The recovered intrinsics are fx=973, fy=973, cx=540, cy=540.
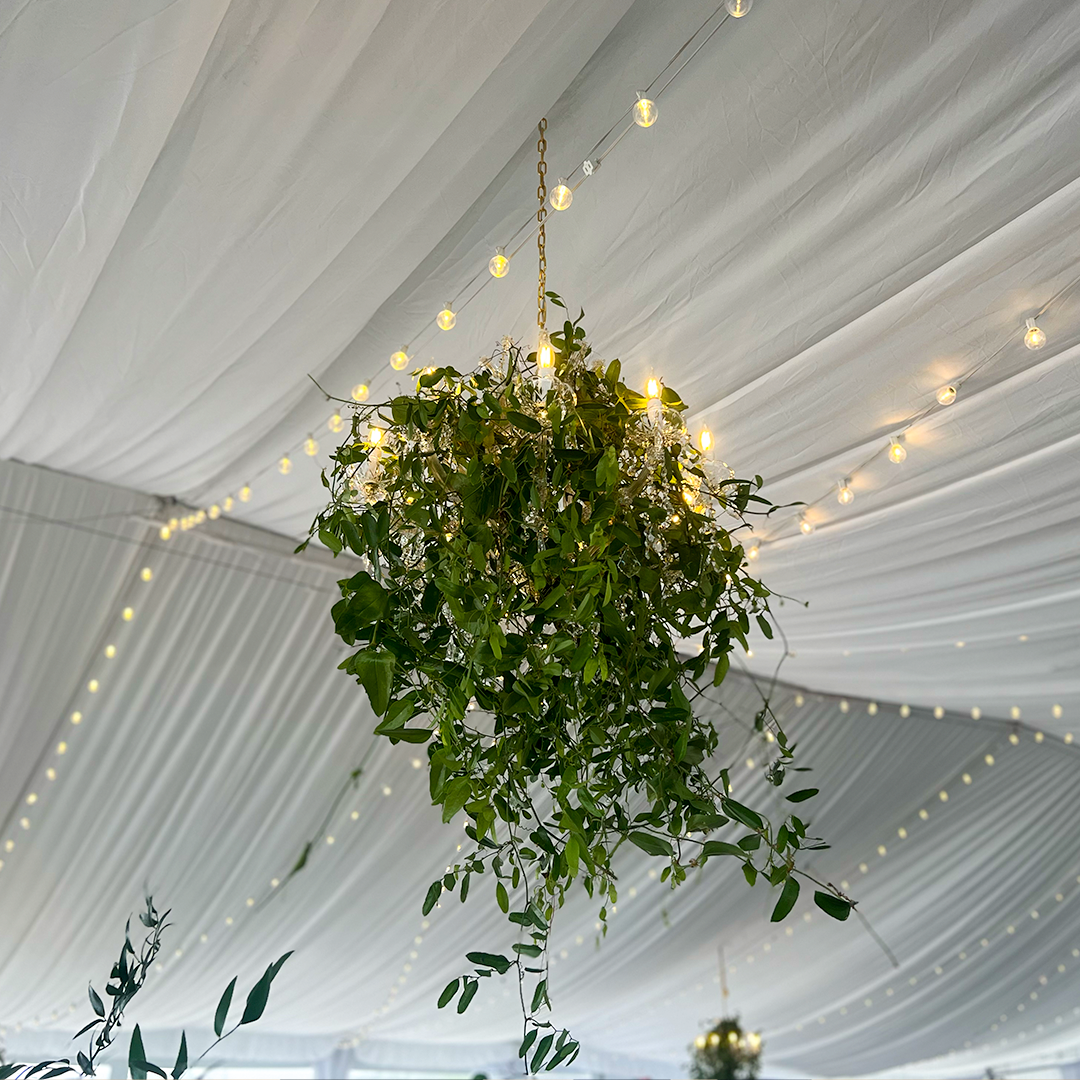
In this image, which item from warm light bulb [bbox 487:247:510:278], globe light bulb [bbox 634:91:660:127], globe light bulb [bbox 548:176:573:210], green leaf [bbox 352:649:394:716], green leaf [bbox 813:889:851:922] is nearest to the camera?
green leaf [bbox 813:889:851:922]

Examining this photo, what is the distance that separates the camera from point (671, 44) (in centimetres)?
145

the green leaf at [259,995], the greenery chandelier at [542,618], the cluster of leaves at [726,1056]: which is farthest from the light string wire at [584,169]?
the cluster of leaves at [726,1056]

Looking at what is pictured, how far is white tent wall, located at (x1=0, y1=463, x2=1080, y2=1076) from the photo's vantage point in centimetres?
354

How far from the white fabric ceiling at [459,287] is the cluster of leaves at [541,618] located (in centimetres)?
52

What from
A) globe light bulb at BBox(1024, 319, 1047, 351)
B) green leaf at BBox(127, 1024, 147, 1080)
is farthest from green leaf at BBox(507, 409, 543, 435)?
globe light bulb at BBox(1024, 319, 1047, 351)

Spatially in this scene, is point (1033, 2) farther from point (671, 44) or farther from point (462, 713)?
point (462, 713)

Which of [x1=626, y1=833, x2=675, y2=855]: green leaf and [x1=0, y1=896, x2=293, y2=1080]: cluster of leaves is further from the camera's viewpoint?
[x1=626, y1=833, x2=675, y2=855]: green leaf

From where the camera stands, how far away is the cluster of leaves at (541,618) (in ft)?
3.54

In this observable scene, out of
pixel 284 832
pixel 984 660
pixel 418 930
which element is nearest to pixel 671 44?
pixel 984 660

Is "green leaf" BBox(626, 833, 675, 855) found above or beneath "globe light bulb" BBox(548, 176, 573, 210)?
beneath

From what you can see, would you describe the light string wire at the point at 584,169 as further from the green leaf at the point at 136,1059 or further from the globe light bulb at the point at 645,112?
the green leaf at the point at 136,1059

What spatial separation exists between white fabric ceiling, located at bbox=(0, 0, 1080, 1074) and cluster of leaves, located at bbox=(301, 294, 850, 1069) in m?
0.52

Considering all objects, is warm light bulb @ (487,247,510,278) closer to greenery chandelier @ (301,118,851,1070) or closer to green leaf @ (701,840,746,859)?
greenery chandelier @ (301,118,851,1070)

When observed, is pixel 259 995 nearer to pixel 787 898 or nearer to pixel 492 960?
pixel 492 960
